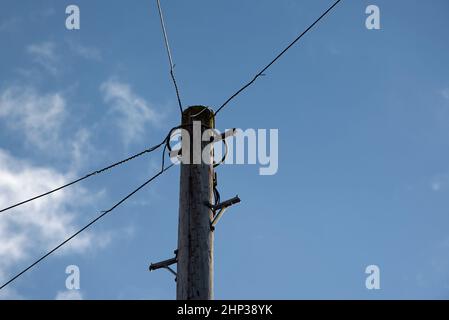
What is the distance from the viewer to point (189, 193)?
6.25 m

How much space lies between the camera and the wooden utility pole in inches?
226

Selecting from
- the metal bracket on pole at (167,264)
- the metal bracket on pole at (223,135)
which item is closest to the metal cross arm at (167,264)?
the metal bracket on pole at (167,264)

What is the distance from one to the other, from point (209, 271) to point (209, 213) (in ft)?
1.97

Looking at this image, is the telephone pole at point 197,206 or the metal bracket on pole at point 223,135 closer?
the telephone pole at point 197,206

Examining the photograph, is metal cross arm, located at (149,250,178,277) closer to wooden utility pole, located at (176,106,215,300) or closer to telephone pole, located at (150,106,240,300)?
telephone pole, located at (150,106,240,300)

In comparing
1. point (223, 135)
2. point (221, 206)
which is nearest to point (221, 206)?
point (221, 206)

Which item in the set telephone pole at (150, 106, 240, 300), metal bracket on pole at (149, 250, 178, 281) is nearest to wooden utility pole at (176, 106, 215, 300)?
telephone pole at (150, 106, 240, 300)

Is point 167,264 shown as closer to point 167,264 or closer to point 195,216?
point 167,264

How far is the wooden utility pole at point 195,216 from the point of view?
574 centimetres

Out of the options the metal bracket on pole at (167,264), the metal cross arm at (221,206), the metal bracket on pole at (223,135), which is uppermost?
the metal bracket on pole at (223,135)

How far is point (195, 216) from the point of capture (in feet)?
20.0

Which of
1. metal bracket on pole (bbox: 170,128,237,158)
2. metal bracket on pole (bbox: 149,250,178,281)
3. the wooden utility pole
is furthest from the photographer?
metal bracket on pole (bbox: 170,128,237,158)

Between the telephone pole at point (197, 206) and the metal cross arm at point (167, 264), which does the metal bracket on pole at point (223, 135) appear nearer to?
the telephone pole at point (197, 206)

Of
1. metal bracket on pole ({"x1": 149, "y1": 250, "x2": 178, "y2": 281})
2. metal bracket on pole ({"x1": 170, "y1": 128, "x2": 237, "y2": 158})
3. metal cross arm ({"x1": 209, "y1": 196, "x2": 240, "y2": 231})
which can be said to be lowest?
metal bracket on pole ({"x1": 149, "y1": 250, "x2": 178, "y2": 281})
